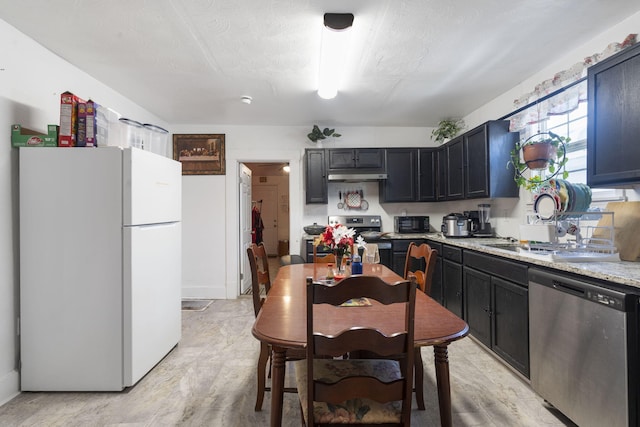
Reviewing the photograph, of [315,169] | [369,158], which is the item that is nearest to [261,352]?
[315,169]

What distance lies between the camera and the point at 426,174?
4.41 m

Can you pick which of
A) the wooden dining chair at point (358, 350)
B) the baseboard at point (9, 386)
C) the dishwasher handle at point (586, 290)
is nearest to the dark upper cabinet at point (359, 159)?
the dishwasher handle at point (586, 290)

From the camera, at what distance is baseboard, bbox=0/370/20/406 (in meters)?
2.04

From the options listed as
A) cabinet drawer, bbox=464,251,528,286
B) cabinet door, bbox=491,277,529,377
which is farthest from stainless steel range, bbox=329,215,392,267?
cabinet door, bbox=491,277,529,377

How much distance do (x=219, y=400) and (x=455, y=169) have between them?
3.40 m

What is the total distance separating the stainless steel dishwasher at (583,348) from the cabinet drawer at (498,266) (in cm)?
11

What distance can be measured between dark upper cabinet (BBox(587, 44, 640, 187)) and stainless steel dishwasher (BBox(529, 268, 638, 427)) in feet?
2.16

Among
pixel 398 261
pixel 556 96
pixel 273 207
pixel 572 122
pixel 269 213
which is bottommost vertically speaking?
pixel 398 261

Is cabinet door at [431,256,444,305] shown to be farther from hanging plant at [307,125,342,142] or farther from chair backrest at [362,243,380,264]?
hanging plant at [307,125,342,142]

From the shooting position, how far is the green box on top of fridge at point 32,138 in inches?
83.5

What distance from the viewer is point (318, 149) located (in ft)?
14.5

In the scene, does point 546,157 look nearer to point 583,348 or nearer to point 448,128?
point 583,348

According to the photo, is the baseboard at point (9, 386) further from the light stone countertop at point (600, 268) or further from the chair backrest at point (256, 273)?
the light stone countertop at point (600, 268)

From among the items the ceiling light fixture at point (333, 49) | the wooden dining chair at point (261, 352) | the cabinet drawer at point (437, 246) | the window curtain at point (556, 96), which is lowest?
the wooden dining chair at point (261, 352)
